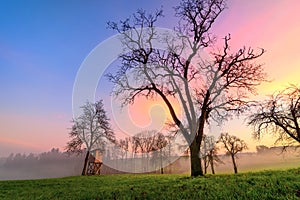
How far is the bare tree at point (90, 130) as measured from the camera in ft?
144

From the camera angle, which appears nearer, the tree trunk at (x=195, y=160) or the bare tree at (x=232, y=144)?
the tree trunk at (x=195, y=160)

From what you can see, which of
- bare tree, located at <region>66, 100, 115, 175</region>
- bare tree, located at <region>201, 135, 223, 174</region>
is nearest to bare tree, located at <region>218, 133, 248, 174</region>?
bare tree, located at <region>201, 135, 223, 174</region>

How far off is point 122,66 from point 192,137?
9.75 metres

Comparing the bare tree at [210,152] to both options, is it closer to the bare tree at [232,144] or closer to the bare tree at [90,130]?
the bare tree at [232,144]

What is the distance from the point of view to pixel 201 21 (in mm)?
22375

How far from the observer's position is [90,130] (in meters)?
45.2

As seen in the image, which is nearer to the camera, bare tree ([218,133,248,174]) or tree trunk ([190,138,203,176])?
tree trunk ([190,138,203,176])

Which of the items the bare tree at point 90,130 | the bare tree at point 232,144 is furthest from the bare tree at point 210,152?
the bare tree at point 90,130

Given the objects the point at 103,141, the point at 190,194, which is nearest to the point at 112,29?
the point at 190,194

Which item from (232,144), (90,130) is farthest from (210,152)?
(90,130)

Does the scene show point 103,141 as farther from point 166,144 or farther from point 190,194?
point 190,194

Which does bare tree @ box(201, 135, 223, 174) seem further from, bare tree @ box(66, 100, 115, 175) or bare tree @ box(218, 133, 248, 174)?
bare tree @ box(66, 100, 115, 175)

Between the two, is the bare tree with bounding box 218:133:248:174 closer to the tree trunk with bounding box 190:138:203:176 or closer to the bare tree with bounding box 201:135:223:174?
the bare tree with bounding box 201:135:223:174

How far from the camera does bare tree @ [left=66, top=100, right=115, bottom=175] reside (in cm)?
4397
